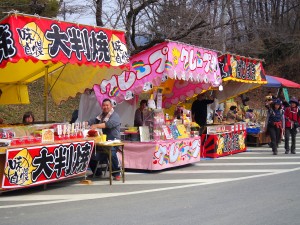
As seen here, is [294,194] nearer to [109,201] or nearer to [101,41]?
[109,201]

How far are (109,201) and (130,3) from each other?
41.8 ft

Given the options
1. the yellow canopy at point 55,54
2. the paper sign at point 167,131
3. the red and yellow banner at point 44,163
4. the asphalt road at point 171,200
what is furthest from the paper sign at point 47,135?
the paper sign at point 167,131

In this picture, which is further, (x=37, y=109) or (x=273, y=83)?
(x=37, y=109)

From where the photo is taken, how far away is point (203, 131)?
43.8 feet

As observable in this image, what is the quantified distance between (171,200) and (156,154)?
9.24 ft

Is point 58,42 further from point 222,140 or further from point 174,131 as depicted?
point 222,140

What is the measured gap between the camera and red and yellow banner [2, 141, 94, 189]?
24.3ft

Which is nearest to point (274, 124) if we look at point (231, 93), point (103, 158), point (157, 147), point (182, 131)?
point (231, 93)

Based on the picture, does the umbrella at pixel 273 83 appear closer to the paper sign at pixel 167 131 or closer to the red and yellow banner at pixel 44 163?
the paper sign at pixel 167 131

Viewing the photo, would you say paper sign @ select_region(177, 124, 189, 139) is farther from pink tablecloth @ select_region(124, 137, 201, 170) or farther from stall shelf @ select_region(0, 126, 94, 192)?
stall shelf @ select_region(0, 126, 94, 192)

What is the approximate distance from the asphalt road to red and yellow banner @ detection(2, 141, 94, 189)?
31 cm

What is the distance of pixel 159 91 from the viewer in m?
11.6

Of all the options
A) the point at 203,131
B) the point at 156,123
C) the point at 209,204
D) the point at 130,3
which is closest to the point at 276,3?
the point at 130,3

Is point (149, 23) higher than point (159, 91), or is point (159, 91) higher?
point (149, 23)
